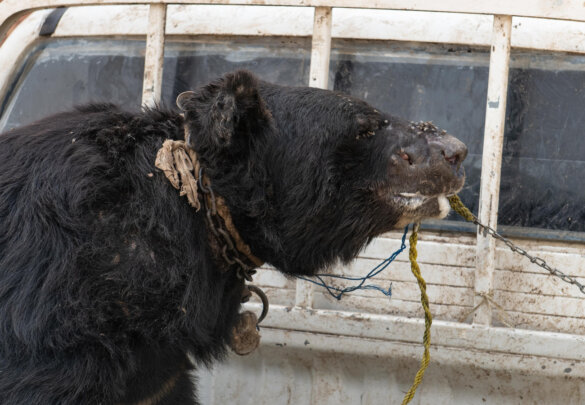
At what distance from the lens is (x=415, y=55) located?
14.9 feet

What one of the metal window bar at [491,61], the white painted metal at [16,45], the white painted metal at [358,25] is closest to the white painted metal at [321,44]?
the metal window bar at [491,61]

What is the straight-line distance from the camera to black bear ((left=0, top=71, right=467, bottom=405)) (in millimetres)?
2885

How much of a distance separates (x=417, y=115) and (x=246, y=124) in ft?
5.19

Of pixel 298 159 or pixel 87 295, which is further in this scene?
pixel 298 159

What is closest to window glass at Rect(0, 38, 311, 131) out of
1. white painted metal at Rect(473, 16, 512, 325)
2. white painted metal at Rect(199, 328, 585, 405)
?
white painted metal at Rect(473, 16, 512, 325)

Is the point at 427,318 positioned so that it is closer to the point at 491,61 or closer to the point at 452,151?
the point at 452,151

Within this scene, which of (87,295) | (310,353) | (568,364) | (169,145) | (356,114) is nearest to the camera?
(87,295)

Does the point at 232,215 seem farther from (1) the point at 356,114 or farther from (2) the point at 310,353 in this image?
(2) the point at 310,353

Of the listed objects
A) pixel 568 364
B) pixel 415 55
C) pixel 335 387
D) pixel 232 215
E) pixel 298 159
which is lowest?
pixel 335 387

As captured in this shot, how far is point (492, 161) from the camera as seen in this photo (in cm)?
404

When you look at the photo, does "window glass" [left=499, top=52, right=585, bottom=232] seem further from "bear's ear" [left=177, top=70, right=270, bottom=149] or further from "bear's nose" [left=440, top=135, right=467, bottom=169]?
"bear's ear" [left=177, top=70, right=270, bottom=149]

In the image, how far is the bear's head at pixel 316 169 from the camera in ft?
10.6

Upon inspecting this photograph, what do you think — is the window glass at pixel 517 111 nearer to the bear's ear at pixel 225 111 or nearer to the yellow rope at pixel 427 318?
the yellow rope at pixel 427 318

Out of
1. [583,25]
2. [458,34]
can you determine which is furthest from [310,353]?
[583,25]
